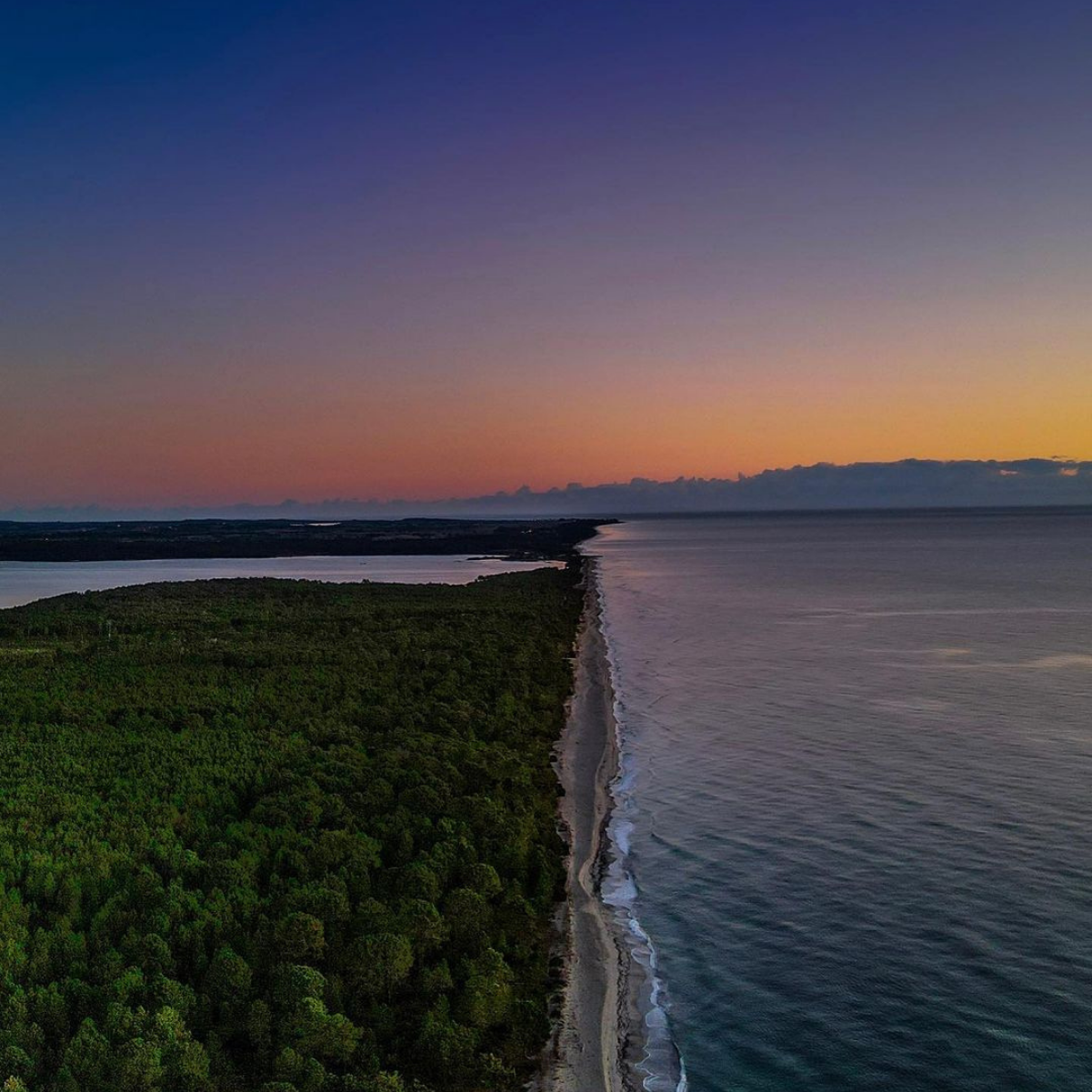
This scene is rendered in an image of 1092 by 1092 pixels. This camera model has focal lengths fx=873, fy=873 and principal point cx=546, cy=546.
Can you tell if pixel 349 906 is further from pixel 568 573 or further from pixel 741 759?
pixel 568 573

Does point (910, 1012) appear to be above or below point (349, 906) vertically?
below

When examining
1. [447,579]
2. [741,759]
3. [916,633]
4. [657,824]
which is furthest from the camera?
[447,579]

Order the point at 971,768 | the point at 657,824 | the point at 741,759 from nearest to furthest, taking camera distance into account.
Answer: the point at 657,824
the point at 971,768
the point at 741,759

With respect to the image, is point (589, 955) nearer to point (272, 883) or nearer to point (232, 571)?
point (272, 883)

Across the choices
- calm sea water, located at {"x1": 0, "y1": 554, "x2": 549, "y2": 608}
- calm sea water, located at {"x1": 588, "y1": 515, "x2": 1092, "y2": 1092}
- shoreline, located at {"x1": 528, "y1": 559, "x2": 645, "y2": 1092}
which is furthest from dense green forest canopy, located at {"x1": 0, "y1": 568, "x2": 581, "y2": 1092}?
calm sea water, located at {"x1": 0, "y1": 554, "x2": 549, "y2": 608}

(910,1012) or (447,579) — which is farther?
(447,579)

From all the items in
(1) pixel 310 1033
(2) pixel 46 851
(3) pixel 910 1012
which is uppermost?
(2) pixel 46 851

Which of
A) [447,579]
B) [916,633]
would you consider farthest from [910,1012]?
[447,579]
